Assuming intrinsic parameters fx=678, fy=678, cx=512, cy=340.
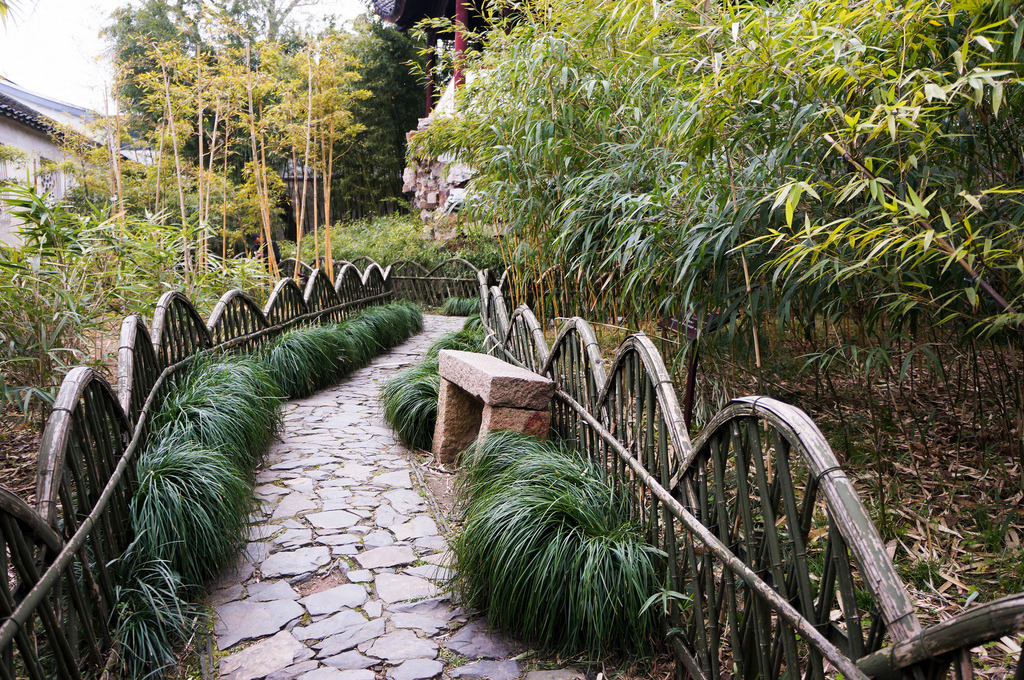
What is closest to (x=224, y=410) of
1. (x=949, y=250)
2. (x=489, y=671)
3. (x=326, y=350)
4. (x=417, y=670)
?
(x=417, y=670)

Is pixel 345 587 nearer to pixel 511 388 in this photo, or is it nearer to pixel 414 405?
pixel 511 388

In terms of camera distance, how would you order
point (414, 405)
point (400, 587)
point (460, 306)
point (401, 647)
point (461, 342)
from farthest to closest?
1. point (460, 306)
2. point (461, 342)
3. point (414, 405)
4. point (400, 587)
5. point (401, 647)

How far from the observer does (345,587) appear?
2559 millimetres

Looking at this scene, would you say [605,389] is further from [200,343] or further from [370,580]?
[200,343]

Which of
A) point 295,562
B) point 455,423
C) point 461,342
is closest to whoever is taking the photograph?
point 295,562

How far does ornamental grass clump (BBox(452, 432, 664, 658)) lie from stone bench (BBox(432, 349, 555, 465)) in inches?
28.6

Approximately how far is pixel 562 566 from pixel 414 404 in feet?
7.93

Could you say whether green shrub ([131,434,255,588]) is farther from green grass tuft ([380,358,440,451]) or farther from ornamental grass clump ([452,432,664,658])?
green grass tuft ([380,358,440,451])

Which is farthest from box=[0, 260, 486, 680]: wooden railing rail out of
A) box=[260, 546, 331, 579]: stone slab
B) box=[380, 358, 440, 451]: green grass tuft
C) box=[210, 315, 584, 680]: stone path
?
box=[380, 358, 440, 451]: green grass tuft

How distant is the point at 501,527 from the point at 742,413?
39.4 inches

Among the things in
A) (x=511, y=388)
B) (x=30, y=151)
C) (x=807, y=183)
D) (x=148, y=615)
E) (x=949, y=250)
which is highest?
(x=30, y=151)

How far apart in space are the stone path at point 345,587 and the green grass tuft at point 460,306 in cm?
Result: 700

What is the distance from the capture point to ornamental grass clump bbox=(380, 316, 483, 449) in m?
4.23

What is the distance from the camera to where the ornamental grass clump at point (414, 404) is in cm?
423
